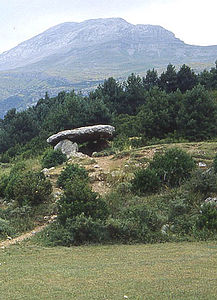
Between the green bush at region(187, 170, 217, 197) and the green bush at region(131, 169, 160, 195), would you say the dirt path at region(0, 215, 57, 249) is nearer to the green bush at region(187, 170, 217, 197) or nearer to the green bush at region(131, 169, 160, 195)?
the green bush at region(131, 169, 160, 195)

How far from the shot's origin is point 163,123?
23.5 m

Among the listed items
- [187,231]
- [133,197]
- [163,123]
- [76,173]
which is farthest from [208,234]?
[163,123]

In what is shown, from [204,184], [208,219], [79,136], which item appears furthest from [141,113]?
[208,219]

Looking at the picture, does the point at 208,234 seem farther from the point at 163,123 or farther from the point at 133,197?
the point at 163,123

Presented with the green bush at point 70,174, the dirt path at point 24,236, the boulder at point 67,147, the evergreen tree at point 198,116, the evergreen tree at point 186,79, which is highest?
the evergreen tree at point 186,79

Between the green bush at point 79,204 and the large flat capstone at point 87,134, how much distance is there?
12.8 metres

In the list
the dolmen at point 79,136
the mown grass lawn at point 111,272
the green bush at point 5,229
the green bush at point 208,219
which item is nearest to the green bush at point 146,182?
the green bush at point 208,219

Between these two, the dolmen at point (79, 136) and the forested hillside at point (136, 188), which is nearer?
the forested hillside at point (136, 188)

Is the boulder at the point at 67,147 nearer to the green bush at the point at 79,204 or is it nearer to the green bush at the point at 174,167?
the green bush at the point at 174,167

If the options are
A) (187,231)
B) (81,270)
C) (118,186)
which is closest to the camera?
(81,270)

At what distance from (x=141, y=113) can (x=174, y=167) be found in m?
13.9

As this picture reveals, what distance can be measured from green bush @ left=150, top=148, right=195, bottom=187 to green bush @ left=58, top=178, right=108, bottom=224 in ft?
12.0

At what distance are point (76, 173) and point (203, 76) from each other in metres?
29.3

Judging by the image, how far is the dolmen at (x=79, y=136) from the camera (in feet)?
77.8
